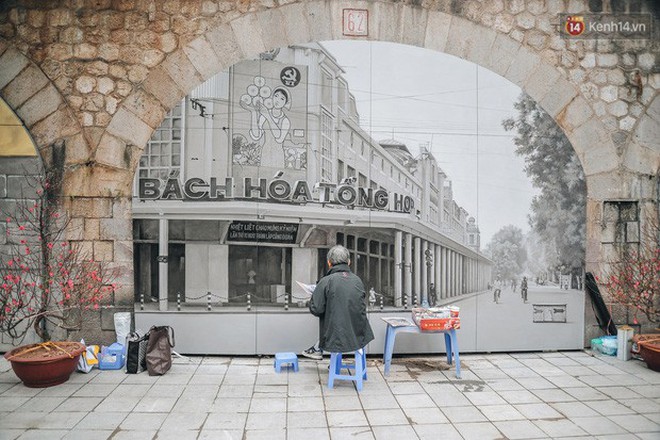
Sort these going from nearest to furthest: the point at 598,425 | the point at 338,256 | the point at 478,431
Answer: the point at 478,431 < the point at 598,425 < the point at 338,256

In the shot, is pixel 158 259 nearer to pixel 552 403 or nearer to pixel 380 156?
pixel 380 156

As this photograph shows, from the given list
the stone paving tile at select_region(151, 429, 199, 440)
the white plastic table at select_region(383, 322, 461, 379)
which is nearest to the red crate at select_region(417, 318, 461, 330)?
the white plastic table at select_region(383, 322, 461, 379)

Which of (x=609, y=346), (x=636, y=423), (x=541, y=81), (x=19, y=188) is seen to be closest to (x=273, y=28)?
(x=541, y=81)

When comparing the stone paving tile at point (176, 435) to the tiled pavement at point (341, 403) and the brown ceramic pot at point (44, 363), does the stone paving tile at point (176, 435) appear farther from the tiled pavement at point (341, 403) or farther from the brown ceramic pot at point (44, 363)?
the brown ceramic pot at point (44, 363)

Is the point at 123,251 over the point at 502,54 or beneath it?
beneath

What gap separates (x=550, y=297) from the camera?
626cm

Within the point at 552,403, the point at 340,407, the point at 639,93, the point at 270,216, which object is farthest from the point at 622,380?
the point at 270,216

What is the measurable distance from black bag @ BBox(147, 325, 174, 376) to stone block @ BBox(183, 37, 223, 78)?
3.09 metres

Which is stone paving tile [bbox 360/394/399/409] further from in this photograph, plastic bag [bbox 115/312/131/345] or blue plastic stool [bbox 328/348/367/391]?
plastic bag [bbox 115/312/131/345]

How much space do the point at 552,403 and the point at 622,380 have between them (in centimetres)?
119

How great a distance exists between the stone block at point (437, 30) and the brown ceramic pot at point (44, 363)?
17.9 ft

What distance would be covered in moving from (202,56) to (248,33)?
62 centimetres

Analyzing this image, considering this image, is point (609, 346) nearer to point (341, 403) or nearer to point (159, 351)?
point (341, 403)

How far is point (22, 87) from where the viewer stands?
563cm
